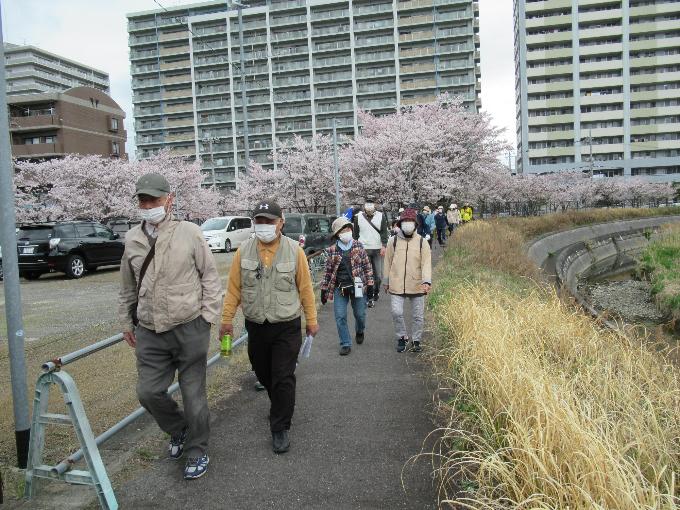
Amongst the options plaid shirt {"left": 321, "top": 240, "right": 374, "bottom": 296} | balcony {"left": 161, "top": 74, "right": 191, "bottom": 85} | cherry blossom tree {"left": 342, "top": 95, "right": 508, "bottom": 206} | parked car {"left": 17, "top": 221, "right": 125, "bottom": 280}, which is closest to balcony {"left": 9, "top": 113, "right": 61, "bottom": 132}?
balcony {"left": 161, "top": 74, "right": 191, "bottom": 85}

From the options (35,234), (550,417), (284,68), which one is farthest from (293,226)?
(284,68)

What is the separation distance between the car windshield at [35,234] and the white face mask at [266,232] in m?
13.9

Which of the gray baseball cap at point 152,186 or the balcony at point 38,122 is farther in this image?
the balcony at point 38,122

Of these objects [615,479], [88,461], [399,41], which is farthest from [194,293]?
[399,41]

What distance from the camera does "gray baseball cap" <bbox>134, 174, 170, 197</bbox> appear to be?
3363 mm

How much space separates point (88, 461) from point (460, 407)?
102 inches

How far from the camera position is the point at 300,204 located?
41281 mm

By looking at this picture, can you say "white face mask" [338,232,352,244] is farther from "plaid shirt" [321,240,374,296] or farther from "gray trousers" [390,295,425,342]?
"gray trousers" [390,295,425,342]

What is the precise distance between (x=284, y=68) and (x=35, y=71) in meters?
50.8

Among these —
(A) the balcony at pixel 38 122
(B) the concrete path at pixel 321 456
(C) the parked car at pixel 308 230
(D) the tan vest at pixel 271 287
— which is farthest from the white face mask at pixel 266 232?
(A) the balcony at pixel 38 122

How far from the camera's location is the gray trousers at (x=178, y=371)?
344cm

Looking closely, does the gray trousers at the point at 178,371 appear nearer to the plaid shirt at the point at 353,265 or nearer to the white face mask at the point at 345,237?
the plaid shirt at the point at 353,265

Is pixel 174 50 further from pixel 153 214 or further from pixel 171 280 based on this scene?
pixel 171 280

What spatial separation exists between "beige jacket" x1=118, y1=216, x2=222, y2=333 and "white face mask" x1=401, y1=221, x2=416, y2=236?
11.0ft
